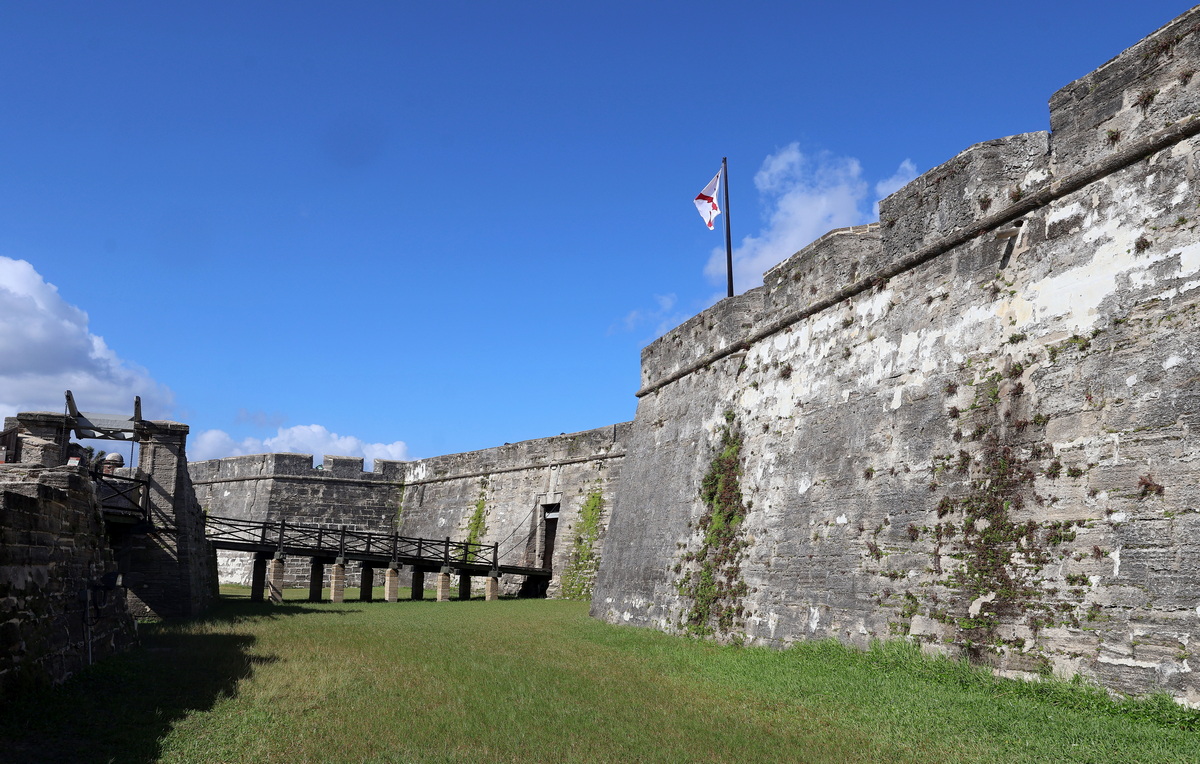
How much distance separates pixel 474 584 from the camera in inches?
991

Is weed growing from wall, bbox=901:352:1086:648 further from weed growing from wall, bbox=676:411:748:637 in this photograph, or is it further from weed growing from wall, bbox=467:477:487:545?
weed growing from wall, bbox=467:477:487:545

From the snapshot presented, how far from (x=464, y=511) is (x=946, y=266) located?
66.2ft

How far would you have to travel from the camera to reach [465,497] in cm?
2748

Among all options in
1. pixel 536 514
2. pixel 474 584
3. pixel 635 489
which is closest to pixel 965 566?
pixel 635 489

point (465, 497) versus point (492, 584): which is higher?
point (465, 497)

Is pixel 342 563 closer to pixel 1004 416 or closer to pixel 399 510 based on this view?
pixel 399 510

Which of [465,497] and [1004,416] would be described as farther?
[465,497]

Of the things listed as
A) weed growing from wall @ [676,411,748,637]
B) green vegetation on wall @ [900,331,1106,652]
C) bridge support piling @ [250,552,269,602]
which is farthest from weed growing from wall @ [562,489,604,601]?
green vegetation on wall @ [900,331,1106,652]

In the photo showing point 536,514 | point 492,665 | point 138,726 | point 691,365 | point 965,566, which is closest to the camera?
point 138,726

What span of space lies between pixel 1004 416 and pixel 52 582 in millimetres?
8765

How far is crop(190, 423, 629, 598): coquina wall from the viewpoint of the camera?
22594mm

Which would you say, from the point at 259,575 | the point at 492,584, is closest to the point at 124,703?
the point at 259,575

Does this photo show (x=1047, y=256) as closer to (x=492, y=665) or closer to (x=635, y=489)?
(x=492, y=665)

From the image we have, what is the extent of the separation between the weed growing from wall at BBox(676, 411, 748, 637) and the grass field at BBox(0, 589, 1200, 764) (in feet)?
5.09
